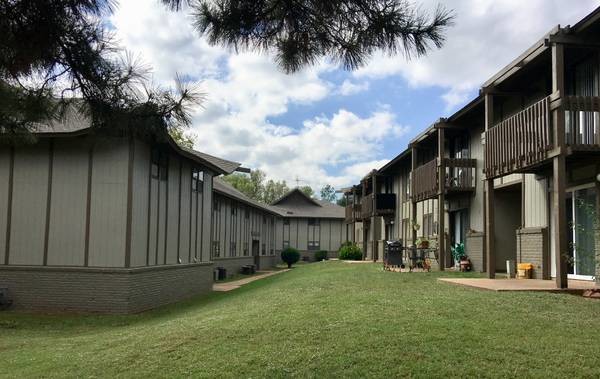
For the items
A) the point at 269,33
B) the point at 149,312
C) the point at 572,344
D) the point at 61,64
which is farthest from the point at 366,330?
the point at 149,312

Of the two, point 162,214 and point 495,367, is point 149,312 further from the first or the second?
point 495,367

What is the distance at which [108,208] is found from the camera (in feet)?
53.1

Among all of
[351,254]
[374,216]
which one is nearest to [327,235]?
[351,254]

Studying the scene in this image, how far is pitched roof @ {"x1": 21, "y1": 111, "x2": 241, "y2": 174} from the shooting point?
748cm

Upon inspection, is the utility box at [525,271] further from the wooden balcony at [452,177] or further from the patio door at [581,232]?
the wooden balcony at [452,177]

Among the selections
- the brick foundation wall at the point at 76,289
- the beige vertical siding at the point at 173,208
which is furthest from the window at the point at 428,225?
the brick foundation wall at the point at 76,289

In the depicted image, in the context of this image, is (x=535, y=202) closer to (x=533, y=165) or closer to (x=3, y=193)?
(x=533, y=165)

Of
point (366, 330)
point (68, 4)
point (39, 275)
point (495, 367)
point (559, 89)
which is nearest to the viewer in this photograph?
point (495, 367)

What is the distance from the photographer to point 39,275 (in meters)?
16.3

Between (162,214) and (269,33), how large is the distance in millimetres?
12800

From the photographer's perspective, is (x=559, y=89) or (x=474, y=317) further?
(x=559, y=89)

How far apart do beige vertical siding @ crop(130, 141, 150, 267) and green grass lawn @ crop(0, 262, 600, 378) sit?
5209 mm

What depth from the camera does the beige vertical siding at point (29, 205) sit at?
1645cm

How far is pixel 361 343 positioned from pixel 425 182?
14.0 m
